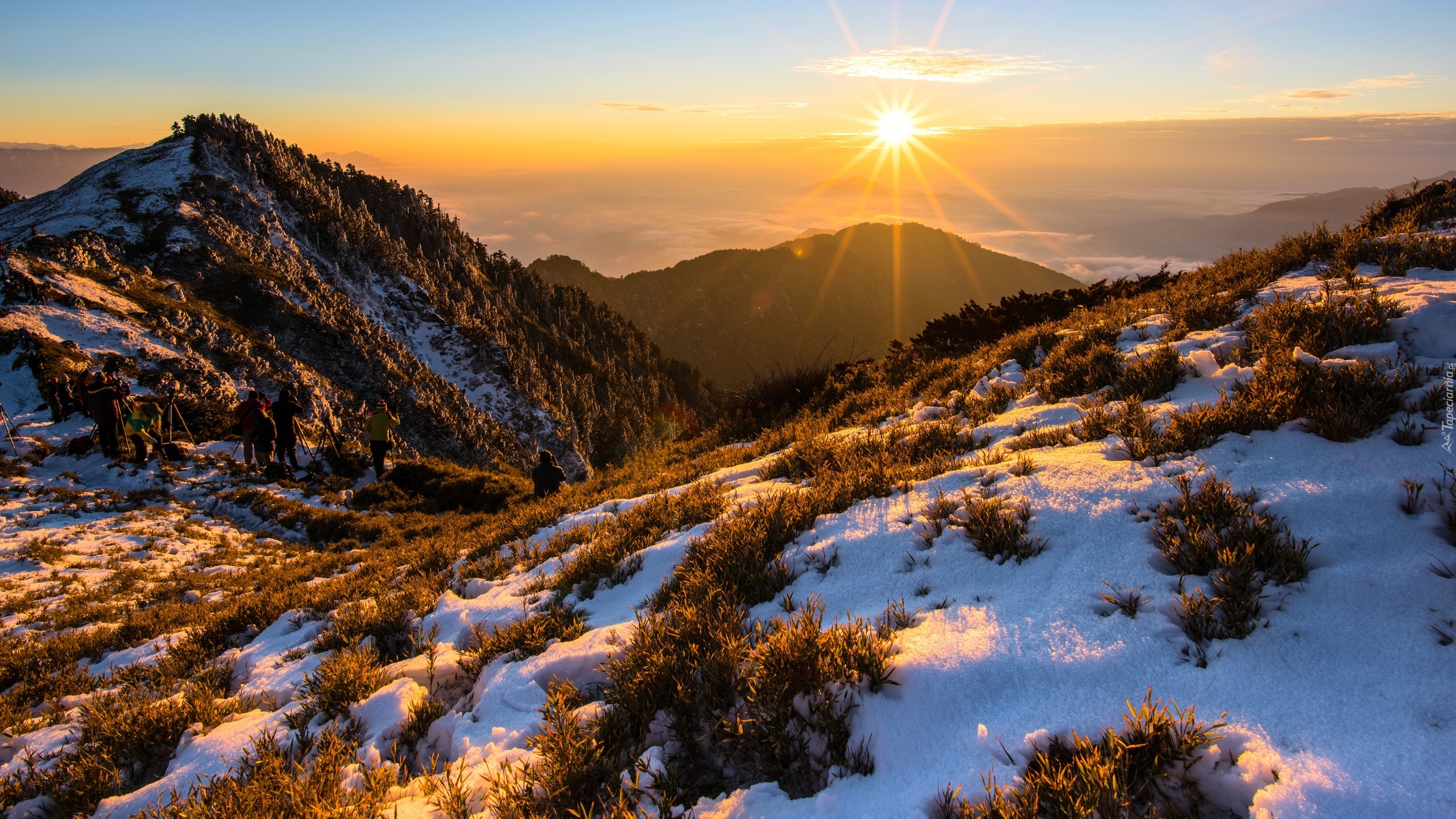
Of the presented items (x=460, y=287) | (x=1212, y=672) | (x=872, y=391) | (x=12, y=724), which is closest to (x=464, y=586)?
(x=12, y=724)

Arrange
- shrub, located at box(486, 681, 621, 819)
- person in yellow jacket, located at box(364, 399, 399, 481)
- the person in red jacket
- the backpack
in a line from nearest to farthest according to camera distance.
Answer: shrub, located at box(486, 681, 621, 819), the person in red jacket, the backpack, person in yellow jacket, located at box(364, 399, 399, 481)

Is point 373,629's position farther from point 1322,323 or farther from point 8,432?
point 8,432

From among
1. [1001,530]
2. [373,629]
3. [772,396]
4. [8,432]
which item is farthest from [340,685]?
[8,432]

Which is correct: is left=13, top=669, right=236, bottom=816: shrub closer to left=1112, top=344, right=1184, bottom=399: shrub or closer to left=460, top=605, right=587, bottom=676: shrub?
left=460, top=605, right=587, bottom=676: shrub

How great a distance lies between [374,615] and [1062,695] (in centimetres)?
546

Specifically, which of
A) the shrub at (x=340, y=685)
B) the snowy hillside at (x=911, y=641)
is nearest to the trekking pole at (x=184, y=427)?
the snowy hillside at (x=911, y=641)

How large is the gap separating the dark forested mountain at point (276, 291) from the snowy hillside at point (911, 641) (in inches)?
790

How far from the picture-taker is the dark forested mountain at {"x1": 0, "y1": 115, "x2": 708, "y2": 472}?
24.6 meters

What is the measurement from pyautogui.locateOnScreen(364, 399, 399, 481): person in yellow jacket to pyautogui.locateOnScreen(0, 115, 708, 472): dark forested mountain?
707 centimetres

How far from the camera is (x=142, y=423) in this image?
14445 mm

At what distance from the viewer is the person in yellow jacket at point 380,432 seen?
645 inches

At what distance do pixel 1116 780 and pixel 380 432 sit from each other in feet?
60.7

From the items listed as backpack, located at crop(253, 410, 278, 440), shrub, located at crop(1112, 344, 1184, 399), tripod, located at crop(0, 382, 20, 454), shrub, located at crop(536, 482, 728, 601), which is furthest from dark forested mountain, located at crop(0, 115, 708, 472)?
shrub, located at crop(1112, 344, 1184, 399)

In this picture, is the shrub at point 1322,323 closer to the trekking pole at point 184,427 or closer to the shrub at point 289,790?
the shrub at point 289,790
